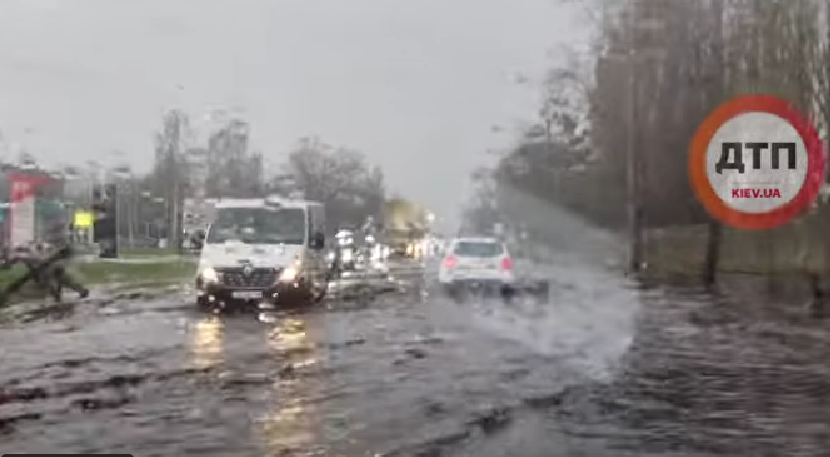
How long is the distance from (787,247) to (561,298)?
26.7ft

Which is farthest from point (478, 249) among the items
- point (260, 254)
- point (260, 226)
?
point (260, 254)

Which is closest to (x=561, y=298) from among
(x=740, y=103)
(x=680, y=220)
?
(x=740, y=103)

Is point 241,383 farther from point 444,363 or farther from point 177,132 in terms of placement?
point 177,132

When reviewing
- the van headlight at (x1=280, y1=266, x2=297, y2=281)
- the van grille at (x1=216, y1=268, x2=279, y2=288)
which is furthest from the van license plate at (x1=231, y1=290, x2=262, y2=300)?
the van headlight at (x1=280, y1=266, x2=297, y2=281)

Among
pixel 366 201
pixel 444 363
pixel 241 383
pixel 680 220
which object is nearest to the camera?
pixel 241 383

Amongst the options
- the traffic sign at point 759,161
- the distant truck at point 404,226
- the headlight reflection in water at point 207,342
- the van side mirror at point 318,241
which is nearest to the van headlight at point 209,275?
the headlight reflection in water at point 207,342

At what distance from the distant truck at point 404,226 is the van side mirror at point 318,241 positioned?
32.3 meters

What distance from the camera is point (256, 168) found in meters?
49.2

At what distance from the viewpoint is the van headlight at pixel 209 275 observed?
23.7 meters

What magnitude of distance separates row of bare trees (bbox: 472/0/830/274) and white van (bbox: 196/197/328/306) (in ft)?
45.3

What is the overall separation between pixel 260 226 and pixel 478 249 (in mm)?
7521

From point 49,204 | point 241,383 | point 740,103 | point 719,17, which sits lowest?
point 241,383

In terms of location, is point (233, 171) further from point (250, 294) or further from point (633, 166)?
point (250, 294)

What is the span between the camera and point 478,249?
99.6 feet
